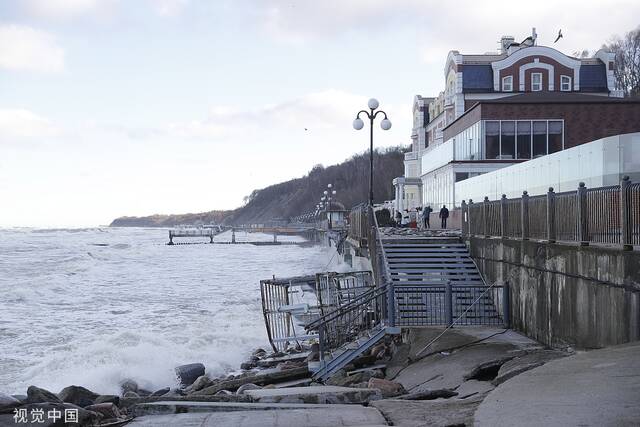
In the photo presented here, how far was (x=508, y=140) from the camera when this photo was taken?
40.3 metres

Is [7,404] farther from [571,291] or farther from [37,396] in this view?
[571,291]

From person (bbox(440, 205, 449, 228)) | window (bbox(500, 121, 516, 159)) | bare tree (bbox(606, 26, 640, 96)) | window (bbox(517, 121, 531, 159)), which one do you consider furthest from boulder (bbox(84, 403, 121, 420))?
bare tree (bbox(606, 26, 640, 96))

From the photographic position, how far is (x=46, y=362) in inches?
754

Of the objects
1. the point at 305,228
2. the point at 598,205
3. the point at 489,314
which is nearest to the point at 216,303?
the point at 489,314

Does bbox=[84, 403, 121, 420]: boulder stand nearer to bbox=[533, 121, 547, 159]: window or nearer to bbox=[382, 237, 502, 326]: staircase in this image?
bbox=[382, 237, 502, 326]: staircase

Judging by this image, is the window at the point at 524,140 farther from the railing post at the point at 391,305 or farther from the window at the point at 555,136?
the railing post at the point at 391,305

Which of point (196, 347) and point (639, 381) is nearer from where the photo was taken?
point (639, 381)

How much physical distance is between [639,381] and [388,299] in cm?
822

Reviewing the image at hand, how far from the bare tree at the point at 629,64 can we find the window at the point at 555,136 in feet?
128

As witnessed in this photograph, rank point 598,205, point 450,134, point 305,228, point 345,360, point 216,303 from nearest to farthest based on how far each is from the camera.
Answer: point 598,205, point 345,360, point 216,303, point 450,134, point 305,228

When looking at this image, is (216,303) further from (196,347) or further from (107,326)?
(196,347)

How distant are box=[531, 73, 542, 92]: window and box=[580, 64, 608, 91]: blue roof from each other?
3242 mm

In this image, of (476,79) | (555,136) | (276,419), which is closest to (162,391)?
(276,419)

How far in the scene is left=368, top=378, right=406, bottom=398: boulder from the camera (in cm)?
1156
